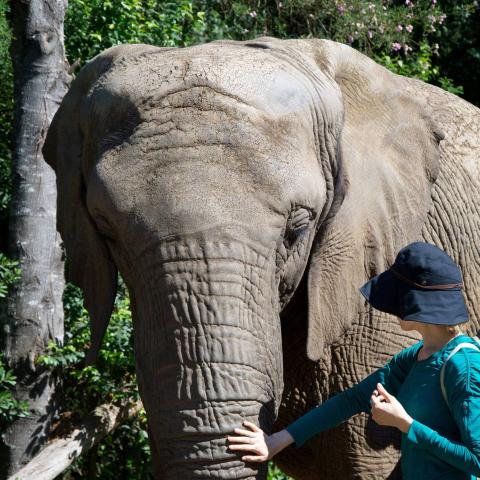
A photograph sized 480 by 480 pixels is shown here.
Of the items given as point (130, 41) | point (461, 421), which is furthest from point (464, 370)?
point (130, 41)

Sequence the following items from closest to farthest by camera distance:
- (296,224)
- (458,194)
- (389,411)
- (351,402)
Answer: (389,411)
(351,402)
(296,224)
(458,194)

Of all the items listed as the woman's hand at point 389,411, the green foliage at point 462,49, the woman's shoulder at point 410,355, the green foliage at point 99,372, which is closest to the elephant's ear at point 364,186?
the woman's shoulder at point 410,355

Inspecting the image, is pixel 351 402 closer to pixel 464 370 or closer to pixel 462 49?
pixel 464 370

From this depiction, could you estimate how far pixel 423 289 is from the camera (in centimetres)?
292

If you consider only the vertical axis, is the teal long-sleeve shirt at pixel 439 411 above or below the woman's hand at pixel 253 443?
above

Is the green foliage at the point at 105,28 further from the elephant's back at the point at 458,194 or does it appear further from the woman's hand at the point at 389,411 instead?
the woman's hand at the point at 389,411

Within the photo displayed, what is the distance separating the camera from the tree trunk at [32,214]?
18.7ft

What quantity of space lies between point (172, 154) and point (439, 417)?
1.13m

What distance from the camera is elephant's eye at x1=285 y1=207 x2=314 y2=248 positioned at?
3.34 metres

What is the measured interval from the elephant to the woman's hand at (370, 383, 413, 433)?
0.38 m

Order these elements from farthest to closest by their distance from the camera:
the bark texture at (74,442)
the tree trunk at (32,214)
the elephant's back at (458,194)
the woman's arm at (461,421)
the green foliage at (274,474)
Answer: the green foliage at (274,474) → the tree trunk at (32,214) → the bark texture at (74,442) → the elephant's back at (458,194) → the woman's arm at (461,421)

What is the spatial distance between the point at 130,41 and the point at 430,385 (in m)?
4.44

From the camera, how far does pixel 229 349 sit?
3002mm

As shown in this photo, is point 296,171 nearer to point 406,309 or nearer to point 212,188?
point 212,188
